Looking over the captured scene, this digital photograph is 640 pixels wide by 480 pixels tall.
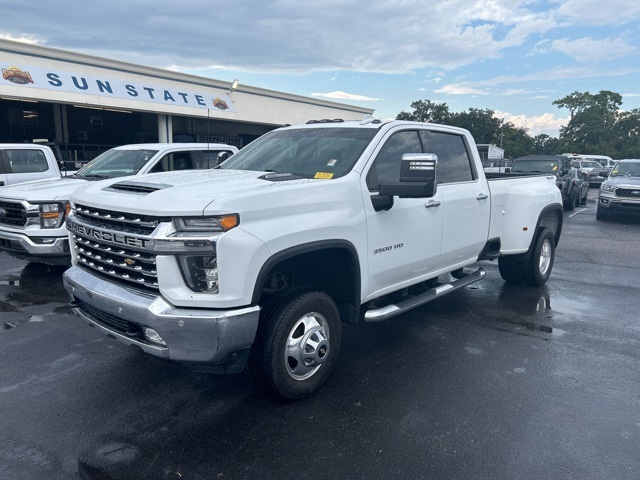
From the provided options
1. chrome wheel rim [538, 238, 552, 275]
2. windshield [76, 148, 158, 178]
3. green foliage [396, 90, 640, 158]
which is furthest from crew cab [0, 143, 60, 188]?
green foliage [396, 90, 640, 158]

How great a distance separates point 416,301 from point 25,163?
8.62 m

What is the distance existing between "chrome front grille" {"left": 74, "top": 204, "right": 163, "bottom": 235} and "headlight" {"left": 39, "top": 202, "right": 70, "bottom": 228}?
10.5ft

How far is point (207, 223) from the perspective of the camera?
310 centimetres

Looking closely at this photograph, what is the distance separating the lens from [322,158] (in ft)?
14.4

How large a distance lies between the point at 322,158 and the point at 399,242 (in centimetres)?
97

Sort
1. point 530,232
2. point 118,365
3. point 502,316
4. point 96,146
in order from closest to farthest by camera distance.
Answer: point 118,365
point 502,316
point 530,232
point 96,146

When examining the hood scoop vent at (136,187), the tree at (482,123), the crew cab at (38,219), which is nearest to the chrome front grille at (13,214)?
the crew cab at (38,219)

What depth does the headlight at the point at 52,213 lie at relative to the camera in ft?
22.1

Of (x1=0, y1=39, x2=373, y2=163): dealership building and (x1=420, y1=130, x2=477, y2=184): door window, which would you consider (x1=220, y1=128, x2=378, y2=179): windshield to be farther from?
(x1=0, y1=39, x2=373, y2=163): dealership building

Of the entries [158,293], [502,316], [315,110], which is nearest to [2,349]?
[158,293]

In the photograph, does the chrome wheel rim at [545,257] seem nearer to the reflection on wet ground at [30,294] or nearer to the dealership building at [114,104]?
the reflection on wet ground at [30,294]

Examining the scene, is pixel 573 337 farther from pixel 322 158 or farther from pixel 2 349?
pixel 2 349

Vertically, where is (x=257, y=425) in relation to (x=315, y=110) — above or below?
below

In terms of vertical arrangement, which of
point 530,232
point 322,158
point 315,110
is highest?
point 315,110
